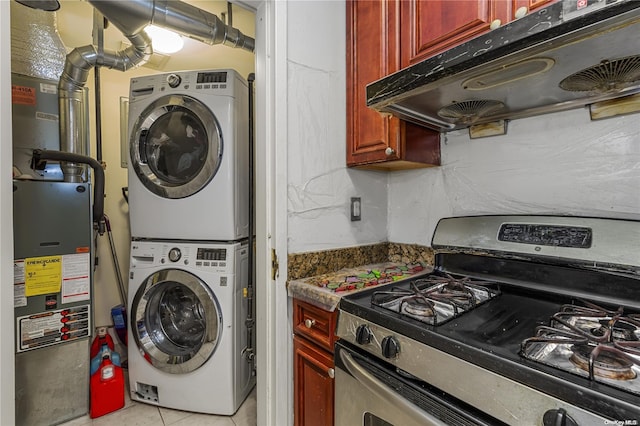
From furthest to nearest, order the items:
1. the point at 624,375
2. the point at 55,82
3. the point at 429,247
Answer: the point at 55,82 → the point at 429,247 → the point at 624,375

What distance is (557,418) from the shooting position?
1.80ft

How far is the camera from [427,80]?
0.91 m

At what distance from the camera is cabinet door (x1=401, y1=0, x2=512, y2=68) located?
3.32 feet

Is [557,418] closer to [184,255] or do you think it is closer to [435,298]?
[435,298]

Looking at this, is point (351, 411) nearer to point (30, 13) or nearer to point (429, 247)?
point (429, 247)

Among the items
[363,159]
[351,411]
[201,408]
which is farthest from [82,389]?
[363,159]

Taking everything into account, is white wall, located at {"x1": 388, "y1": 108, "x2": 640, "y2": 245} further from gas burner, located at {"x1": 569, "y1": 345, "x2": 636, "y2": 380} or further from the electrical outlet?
gas burner, located at {"x1": 569, "y1": 345, "x2": 636, "y2": 380}

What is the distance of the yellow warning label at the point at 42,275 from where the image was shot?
1.58m

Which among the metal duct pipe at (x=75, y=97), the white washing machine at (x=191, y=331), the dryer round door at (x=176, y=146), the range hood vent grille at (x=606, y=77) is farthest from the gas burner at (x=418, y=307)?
the metal duct pipe at (x=75, y=97)

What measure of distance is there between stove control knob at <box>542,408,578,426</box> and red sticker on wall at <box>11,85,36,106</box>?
2.57 metres

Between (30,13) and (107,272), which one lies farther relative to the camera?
(107,272)

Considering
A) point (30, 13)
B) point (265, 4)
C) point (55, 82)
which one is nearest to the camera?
point (265, 4)

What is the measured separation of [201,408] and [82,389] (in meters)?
0.72

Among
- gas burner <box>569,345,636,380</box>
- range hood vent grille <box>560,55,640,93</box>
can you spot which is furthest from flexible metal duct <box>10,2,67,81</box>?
gas burner <box>569,345,636,380</box>
